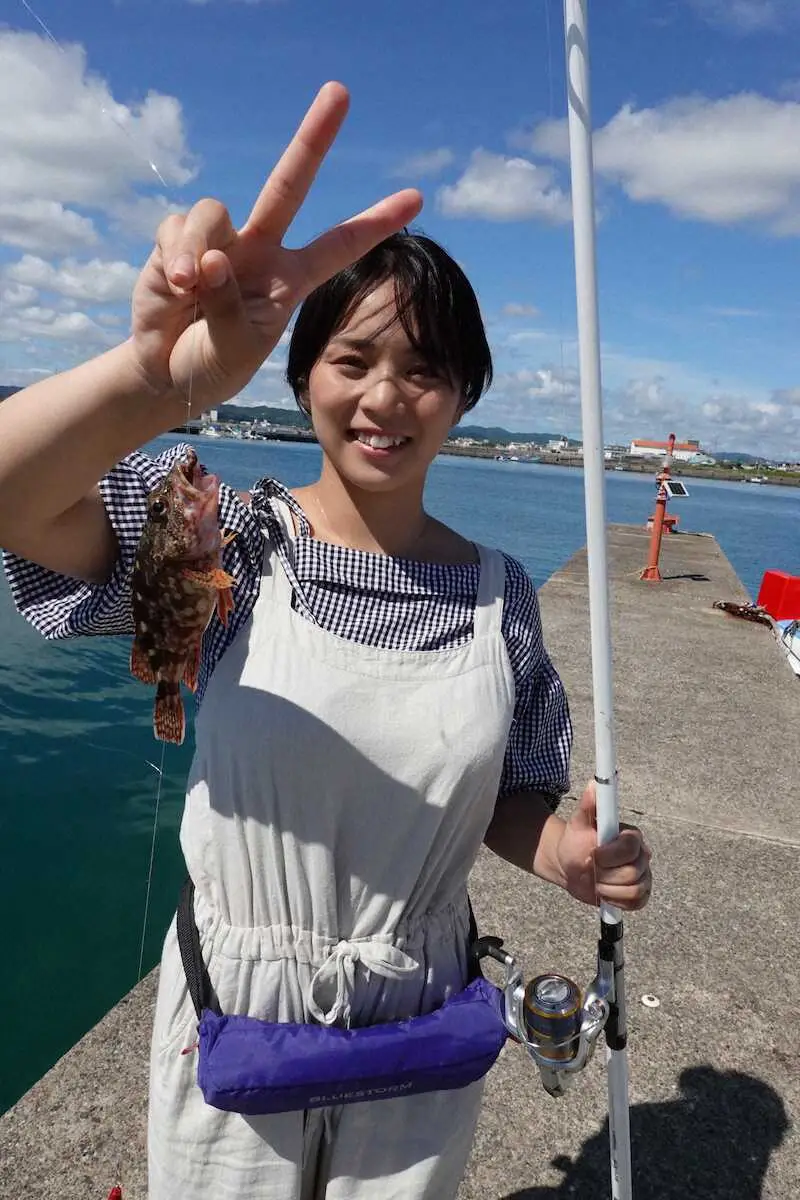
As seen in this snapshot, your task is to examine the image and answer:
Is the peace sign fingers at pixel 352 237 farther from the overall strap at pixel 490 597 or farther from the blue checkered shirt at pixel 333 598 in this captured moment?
the overall strap at pixel 490 597

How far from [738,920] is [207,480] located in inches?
144

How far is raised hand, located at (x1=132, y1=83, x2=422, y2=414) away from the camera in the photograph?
49.6 inches

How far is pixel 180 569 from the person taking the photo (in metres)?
1.61

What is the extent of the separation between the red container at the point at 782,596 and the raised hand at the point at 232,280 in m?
11.1


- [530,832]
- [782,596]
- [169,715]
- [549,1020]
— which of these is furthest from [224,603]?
[782,596]

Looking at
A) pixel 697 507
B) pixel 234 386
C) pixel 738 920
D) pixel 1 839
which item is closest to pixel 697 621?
pixel 738 920

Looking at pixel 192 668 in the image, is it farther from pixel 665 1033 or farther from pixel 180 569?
pixel 665 1033

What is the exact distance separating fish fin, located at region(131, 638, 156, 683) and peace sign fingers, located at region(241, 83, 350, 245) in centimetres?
86

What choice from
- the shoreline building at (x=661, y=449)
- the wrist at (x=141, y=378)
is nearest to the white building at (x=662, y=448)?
the shoreline building at (x=661, y=449)

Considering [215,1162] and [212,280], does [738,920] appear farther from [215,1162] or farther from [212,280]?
[212,280]

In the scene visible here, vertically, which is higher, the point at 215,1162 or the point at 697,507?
the point at 215,1162

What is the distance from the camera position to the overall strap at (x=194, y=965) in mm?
1828

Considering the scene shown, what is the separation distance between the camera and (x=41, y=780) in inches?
329

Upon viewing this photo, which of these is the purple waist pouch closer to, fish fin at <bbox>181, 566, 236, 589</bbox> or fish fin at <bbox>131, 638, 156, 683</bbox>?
fish fin at <bbox>131, 638, 156, 683</bbox>
